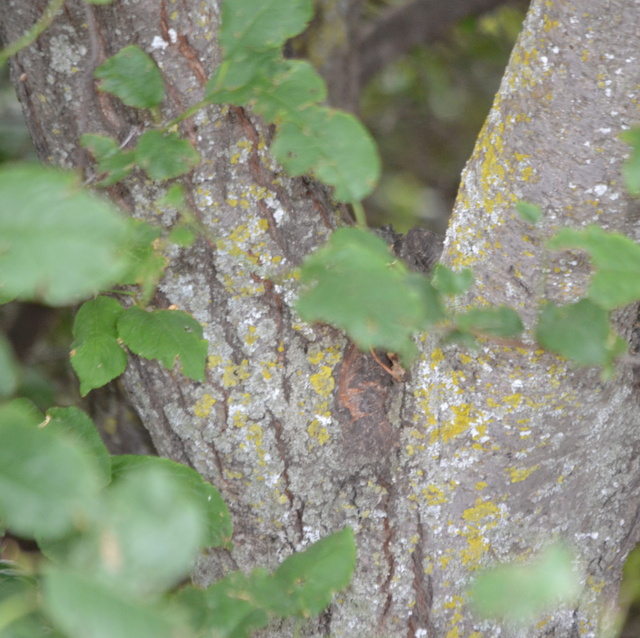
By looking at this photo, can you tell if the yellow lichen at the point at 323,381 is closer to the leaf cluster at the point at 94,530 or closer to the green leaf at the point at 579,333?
the green leaf at the point at 579,333

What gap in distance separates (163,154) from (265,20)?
22cm

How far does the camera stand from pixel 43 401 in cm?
195

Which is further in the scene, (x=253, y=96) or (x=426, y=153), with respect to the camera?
(x=426, y=153)

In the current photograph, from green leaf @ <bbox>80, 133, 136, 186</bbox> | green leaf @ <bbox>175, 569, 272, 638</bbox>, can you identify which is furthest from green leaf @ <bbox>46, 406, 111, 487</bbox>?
green leaf @ <bbox>80, 133, 136, 186</bbox>

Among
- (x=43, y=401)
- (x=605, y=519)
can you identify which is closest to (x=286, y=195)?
(x=605, y=519)

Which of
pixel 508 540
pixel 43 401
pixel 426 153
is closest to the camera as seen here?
pixel 508 540

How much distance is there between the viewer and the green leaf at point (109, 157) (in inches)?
35.4

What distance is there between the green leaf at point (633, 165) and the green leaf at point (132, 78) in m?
0.60

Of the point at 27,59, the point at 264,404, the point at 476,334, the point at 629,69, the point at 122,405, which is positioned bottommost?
the point at 122,405

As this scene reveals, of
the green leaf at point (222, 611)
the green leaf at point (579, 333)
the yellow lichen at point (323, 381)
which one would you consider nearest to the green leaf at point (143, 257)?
the yellow lichen at point (323, 381)

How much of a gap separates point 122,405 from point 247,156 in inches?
33.6

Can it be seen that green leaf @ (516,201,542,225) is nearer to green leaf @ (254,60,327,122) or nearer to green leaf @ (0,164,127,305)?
green leaf @ (254,60,327,122)

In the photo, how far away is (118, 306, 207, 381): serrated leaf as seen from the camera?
94 cm

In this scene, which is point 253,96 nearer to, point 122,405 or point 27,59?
point 27,59
